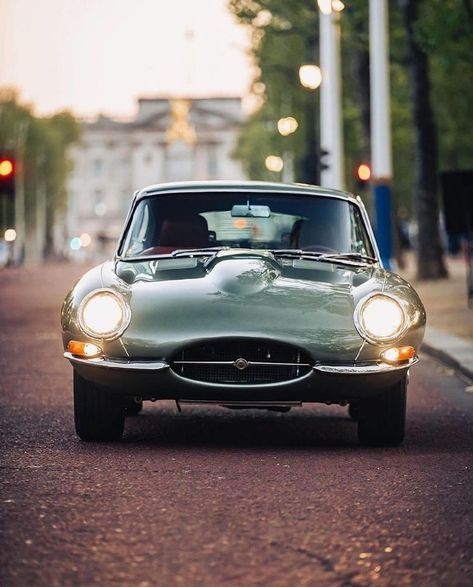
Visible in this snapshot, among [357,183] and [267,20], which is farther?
[267,20]

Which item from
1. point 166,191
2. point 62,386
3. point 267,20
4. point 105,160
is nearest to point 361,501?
point 166,191

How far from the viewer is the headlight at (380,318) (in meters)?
7.78

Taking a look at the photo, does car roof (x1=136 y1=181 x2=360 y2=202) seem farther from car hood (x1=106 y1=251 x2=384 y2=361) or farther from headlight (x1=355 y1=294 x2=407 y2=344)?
headlight (x1=355 y1=294 x2=407 y2=344)

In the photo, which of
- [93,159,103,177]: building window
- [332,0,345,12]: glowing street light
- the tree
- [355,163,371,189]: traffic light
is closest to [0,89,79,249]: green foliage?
[93,159,103,177]: building window

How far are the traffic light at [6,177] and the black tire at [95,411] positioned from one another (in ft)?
75.5

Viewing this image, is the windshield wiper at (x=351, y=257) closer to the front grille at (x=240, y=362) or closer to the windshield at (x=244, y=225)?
the windshield at (x=244, y=225)

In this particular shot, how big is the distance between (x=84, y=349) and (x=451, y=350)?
7370mm

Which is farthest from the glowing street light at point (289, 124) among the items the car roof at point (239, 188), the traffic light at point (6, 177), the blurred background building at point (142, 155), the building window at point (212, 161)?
the building window at point (212, 161)

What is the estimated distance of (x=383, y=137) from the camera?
26.3 meters

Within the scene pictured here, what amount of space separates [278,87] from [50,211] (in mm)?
73114

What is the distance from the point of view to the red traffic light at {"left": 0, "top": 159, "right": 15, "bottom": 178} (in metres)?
30.8

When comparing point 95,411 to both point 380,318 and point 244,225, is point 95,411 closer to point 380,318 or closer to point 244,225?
point 380,318

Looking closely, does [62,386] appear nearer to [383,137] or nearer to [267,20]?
[383,137]

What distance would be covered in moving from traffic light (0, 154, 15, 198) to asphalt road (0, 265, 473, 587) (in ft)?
68.8
